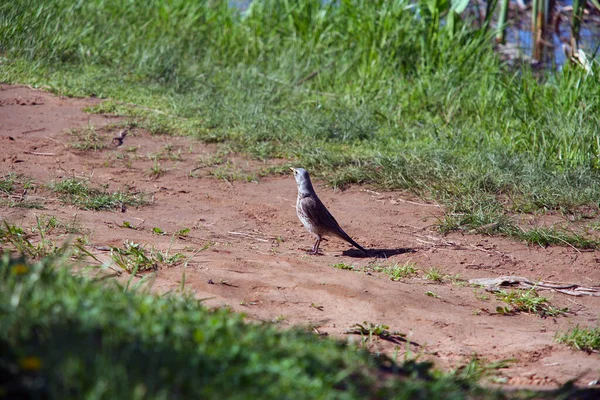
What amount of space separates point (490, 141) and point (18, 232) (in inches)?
217

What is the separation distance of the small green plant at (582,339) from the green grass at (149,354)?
155 cm

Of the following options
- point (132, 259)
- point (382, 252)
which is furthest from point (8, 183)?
point (382, 252)

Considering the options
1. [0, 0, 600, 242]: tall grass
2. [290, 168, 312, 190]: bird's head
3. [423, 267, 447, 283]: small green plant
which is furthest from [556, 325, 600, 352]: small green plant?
[290, 168, 312, 190]: bird's head

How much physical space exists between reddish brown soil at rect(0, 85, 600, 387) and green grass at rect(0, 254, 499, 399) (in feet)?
3.67

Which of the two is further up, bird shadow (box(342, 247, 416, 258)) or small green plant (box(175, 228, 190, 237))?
small green plant (box(175, 228, 190, 237))

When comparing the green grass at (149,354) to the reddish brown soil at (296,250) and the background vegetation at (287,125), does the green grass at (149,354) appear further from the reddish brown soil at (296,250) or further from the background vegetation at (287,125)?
the reddish brown soil at (296,250)

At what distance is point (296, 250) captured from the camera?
20.0ft

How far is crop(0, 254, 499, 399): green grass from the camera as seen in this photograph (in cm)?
235

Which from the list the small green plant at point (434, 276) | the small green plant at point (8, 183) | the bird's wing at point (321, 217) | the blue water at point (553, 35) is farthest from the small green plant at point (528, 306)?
the blue water at point (553, 35)

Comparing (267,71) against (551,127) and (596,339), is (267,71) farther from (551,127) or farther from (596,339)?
(596,339)

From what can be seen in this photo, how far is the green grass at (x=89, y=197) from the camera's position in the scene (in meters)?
6.22

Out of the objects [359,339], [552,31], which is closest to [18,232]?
[359,339]

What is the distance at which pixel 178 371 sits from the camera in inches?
98.8

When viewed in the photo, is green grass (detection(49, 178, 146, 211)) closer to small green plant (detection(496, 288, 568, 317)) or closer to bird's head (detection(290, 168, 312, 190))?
bird's head (detection(290, 168, 312, 190))
